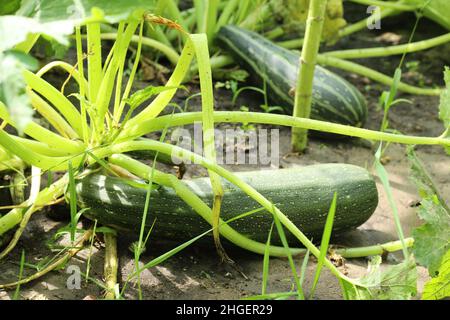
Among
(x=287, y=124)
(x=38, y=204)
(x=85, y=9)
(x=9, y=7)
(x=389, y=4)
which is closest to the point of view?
(x=85, y=9)

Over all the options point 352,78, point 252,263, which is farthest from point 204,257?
point 352,78

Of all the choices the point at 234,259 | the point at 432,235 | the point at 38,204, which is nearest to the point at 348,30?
the point at 234,259

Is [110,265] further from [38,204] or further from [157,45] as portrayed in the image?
[157,45]

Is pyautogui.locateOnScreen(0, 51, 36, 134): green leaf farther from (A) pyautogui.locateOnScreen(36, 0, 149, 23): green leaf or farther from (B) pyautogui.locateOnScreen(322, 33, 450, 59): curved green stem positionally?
(B) pyautogui.locateOnScreen(322, 33, 450, 59): curved green stem

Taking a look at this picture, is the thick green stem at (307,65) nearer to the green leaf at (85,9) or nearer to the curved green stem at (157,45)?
the curved green stem at (157,45)

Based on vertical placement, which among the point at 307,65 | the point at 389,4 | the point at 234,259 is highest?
the point at 389,4

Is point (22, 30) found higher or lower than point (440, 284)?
higher
